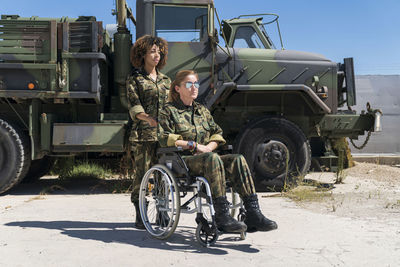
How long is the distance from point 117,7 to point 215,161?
12.1ft

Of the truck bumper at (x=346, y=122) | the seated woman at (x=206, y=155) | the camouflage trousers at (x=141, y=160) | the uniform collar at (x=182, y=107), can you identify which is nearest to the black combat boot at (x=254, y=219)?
the seated woman at (x=206, y=155)

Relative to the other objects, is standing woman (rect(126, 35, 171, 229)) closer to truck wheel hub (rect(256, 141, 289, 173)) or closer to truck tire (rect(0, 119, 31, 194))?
truck wheel hub (rect(256, 141, 289, 173))

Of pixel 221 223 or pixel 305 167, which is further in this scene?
pixel 305 167

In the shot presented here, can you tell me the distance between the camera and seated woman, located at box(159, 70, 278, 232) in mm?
2719

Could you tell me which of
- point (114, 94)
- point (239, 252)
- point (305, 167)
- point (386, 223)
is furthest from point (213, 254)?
point (114, 94)

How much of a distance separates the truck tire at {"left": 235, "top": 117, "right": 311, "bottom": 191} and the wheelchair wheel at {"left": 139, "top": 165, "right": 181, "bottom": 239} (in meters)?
2.31

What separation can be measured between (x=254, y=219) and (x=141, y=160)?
1154 millimetres

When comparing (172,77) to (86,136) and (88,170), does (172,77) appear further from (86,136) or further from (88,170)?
(88,170)

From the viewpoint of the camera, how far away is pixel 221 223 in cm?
265

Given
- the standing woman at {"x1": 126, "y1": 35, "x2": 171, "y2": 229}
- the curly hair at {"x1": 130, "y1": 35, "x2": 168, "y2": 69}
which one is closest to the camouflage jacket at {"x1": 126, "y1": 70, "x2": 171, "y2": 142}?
the standing woman at {"x1": 126, "y1": 35, "x2": 171, "y2": 229}

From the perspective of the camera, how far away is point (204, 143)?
3.14 m

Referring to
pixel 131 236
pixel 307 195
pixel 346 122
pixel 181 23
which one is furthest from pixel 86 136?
pixel 346 122

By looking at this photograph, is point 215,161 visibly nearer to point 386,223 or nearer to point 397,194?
point 386,223

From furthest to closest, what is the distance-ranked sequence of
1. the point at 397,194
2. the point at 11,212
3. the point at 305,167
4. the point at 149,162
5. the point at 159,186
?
the point at 305,167 → the point at 397,194 → the point at 11,212 → the point at 149,162 → the point at 159,186
